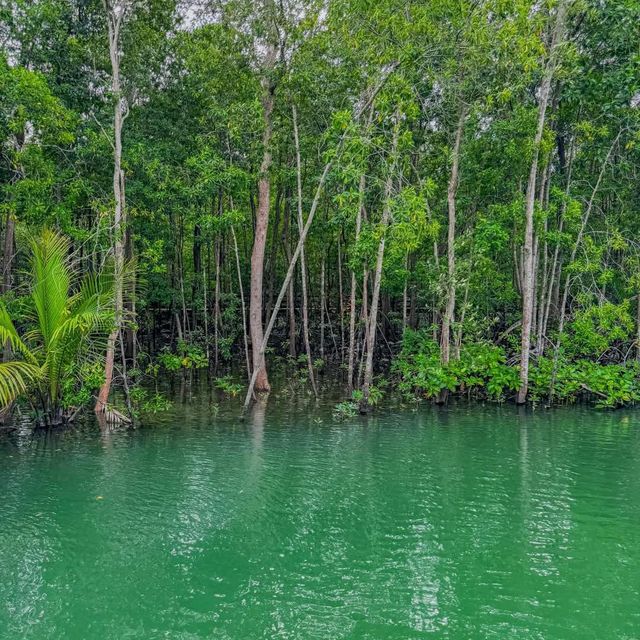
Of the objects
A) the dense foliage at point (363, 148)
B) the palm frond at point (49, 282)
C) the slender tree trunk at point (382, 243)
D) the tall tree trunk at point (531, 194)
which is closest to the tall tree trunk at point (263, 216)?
the dense foliage at point (363, 148)

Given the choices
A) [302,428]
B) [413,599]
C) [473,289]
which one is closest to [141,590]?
[413,599]

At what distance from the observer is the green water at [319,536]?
382cm

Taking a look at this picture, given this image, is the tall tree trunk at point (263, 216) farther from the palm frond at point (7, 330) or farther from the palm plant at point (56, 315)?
the palm frond at point (7, 330)

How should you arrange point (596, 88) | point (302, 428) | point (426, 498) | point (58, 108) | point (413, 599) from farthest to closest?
point (596, 88) < point (302, 428) < point (58, 108) < point (426, 498) < point (413, 599)

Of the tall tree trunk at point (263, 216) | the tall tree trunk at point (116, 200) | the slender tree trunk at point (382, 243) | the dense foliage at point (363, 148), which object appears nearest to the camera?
the tall tree trunk at point (116, 200)

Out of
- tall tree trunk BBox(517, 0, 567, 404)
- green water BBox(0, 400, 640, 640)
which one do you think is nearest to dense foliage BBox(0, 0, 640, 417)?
tall tree trunk BBox(517, 0, 567, 404)

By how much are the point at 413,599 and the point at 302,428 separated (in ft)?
19.4

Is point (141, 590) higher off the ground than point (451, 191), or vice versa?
point (451, 191)

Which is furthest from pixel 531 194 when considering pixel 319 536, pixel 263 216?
pixel 319 536

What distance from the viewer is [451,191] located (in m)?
11.4

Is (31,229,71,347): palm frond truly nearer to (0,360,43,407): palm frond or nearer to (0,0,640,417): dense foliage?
(0,0,640,417): dense foliage

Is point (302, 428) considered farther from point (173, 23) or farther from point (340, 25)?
point (173, 23)

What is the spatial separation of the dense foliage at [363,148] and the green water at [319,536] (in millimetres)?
2198

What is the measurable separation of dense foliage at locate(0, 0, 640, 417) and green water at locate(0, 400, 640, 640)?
220 cm
